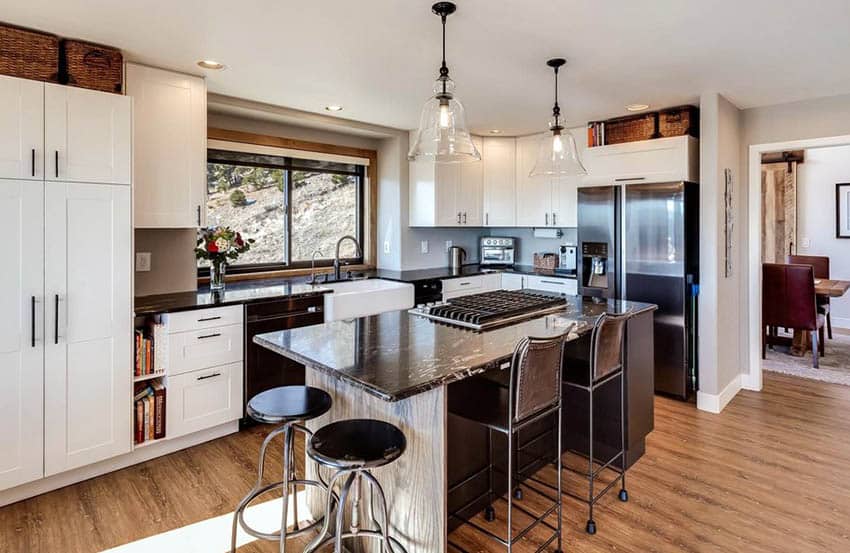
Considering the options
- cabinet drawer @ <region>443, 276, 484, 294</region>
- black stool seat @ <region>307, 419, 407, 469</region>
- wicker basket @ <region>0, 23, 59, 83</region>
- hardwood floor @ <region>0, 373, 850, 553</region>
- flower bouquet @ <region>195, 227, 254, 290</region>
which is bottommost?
hardwood floor @ <region>0, 373, 850, 553</region>

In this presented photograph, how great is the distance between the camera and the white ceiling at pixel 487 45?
2.33 meters

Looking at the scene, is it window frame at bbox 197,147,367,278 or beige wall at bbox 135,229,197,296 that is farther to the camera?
window frame at bbox 197,147,367,278

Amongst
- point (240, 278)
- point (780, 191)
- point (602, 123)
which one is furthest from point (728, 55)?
point (780, 191)

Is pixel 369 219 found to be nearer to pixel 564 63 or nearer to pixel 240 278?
pixel 240 278

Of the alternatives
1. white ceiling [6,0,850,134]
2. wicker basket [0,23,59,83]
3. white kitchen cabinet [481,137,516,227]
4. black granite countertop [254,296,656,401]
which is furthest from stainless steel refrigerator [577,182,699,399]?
wicker basket [0,23,59,83]

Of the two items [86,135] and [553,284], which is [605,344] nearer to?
[553,284]

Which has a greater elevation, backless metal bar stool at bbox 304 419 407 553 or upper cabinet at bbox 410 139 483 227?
upper cabinet at bbox 410 139 483 227

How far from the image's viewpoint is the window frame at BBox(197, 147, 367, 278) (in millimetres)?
4207

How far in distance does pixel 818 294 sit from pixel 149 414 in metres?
6.07

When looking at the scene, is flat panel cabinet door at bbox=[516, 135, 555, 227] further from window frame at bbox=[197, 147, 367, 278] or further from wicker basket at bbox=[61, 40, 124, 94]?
wicker basket at bbox=[61, 40, 124, 94]

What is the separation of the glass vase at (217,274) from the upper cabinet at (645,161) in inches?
128

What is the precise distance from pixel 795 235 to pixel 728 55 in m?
5.26

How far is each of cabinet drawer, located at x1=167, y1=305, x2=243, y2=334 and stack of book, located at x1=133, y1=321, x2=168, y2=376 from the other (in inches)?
3.0

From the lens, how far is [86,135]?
8.57ft
